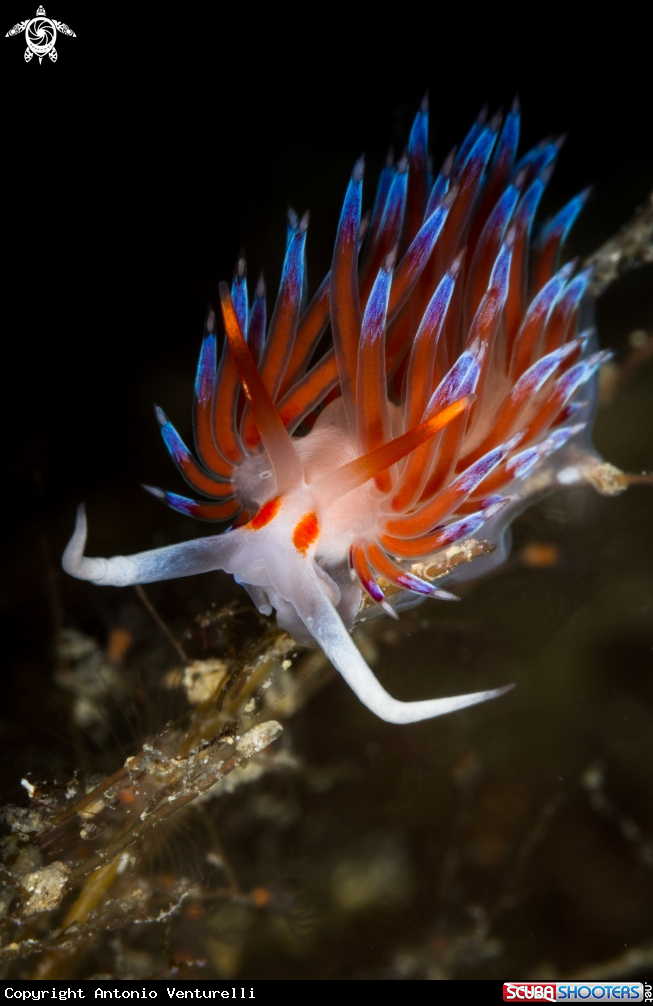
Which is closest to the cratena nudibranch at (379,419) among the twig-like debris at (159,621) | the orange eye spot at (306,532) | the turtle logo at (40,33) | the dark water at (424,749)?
the orange eye spot at (306,532)

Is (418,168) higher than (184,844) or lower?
higher

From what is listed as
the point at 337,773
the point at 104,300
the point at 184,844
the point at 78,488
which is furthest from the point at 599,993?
the point at 104,300

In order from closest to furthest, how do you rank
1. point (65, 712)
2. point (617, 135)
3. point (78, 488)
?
1. point (65, 712)
2. point (78, 488)
3. point (617, 135)

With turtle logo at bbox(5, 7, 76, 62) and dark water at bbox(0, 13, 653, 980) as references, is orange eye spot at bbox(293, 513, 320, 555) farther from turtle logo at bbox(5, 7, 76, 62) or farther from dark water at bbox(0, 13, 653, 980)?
turtle logo at bbox(5, 7, 76, 62)

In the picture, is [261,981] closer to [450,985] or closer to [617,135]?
[450,985]

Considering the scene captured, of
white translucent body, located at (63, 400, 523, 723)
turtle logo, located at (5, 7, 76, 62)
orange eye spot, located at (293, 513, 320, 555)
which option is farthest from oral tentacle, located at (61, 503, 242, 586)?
turtle logo, located at (5, 7, 76, 62)

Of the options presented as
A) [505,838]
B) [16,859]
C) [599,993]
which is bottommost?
[599,993]

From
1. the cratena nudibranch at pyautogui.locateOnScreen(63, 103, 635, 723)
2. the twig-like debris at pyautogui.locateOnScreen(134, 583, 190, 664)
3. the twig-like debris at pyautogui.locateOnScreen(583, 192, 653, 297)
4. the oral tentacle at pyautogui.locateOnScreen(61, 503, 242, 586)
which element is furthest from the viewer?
the twig-like debris at pyautogui.locateOnScreen(583, 192, 653, 297)

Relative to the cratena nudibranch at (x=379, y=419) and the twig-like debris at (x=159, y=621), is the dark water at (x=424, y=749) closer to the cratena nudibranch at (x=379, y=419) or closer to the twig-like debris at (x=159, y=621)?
the twig-like debris at (x=159, y=621)
